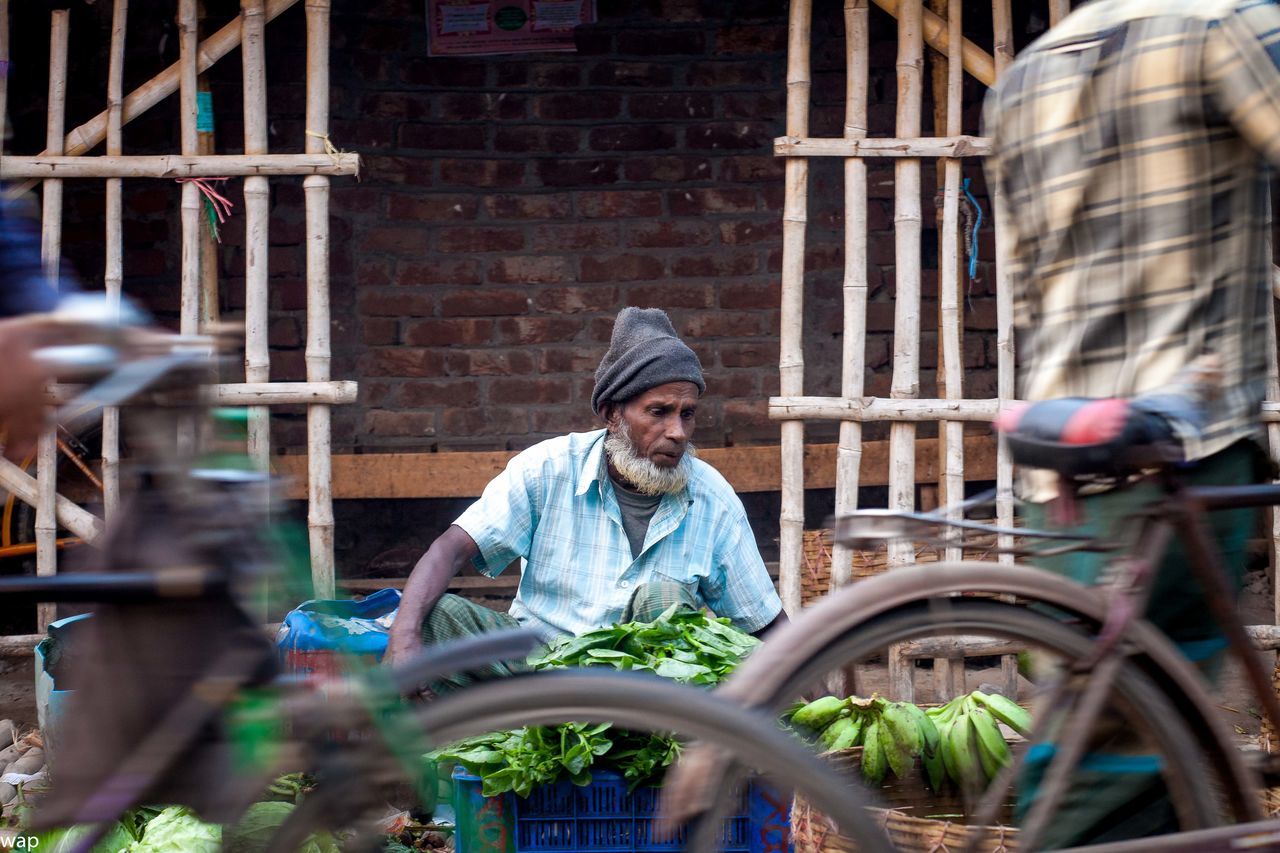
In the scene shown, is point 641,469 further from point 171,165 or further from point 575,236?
point 575,236

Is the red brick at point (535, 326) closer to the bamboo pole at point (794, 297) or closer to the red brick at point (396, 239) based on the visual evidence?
the red brick at point (396, 239)

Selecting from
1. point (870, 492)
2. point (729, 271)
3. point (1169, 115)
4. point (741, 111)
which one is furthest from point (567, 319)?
point (1169, 115)

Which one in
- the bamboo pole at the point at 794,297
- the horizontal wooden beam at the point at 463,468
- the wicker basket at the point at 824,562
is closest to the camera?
the bamboo pole at the point at 794,297

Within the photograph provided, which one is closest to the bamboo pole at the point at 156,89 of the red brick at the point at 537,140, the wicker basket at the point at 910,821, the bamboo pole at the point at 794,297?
the red brick at the point at 537,140

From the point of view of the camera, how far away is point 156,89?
12.3 feet

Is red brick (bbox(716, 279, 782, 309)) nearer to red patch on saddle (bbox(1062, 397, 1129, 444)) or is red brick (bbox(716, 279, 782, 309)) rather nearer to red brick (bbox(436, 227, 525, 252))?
red brick (bbox(436, 227, 525, 252))

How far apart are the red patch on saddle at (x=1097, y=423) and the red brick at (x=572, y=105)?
11.8 feet

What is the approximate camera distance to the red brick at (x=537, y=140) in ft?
15.9

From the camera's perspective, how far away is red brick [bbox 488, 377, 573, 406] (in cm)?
495

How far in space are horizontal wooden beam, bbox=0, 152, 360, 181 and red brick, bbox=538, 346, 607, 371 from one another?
143 centimetres

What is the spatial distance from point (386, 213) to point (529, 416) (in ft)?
3.10

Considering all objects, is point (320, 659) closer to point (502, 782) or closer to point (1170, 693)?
point (502, 782)

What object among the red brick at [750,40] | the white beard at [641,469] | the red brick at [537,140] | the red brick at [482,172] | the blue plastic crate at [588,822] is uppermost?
the red brick at [750,40]

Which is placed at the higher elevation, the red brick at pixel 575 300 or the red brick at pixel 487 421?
the red brick at pixel 575 300
